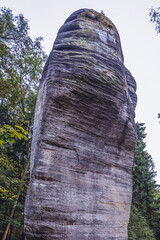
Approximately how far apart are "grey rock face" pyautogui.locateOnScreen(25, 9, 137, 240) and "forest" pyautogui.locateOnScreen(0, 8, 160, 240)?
3.12 feet

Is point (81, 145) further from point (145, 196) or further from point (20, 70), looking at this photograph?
point (145, 196)

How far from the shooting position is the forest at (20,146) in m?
6.39

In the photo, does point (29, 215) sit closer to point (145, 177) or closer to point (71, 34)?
point (71, 34)

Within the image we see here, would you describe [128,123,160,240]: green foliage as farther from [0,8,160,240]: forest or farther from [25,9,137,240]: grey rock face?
[25,9,137,240]: grey rock face

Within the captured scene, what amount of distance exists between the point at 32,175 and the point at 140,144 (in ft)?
60.5

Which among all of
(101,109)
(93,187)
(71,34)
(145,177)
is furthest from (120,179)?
(145,177)

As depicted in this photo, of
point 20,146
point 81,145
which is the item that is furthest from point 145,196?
point 81,145

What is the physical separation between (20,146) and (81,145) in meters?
11.4

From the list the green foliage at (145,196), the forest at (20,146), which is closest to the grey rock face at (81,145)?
the forest at (20,146)

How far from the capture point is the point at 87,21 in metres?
7.03

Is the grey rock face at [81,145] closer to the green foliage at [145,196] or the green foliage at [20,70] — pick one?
the green foliage at [20,70]

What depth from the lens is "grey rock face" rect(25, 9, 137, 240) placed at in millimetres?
4068

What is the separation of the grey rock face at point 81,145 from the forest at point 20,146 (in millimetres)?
950

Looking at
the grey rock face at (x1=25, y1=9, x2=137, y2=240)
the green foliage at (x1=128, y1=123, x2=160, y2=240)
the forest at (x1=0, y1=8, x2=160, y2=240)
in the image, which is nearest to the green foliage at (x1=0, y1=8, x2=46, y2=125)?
the forest at (x1=0, y1=8, x2=160, y2=240)
